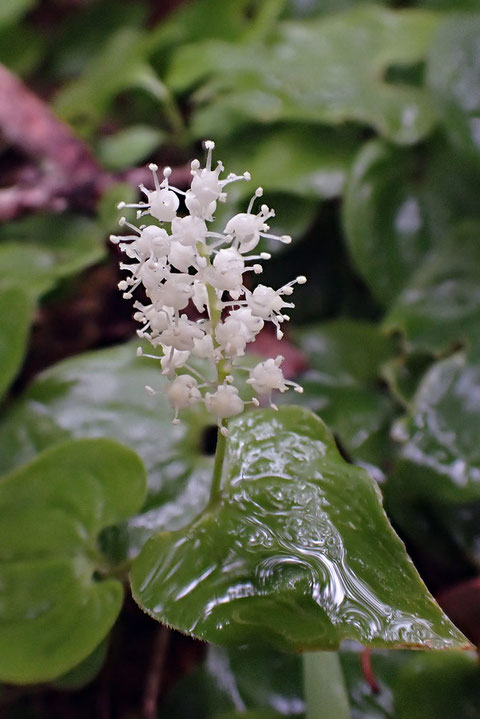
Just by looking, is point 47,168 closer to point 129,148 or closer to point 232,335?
point 129,148

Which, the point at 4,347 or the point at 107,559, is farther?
the point at 4,347

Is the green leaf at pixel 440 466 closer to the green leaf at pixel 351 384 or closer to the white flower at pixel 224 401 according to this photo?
the green leaf at pixel 351 384

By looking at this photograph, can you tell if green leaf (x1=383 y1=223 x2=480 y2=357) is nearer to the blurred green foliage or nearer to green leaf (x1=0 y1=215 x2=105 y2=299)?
the blurred green foliage

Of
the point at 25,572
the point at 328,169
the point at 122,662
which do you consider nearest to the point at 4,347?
the point at 25,572

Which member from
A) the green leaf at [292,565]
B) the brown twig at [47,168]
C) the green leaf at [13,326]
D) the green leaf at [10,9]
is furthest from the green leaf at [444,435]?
the green leaf at [10,9]

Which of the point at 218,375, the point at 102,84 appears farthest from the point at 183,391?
the point at 102,84

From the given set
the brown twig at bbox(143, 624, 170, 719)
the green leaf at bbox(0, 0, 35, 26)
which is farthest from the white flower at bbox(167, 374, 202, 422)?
the green leaf at bbox(0, 0, 35, 26)

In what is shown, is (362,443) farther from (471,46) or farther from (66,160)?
(66,160)
